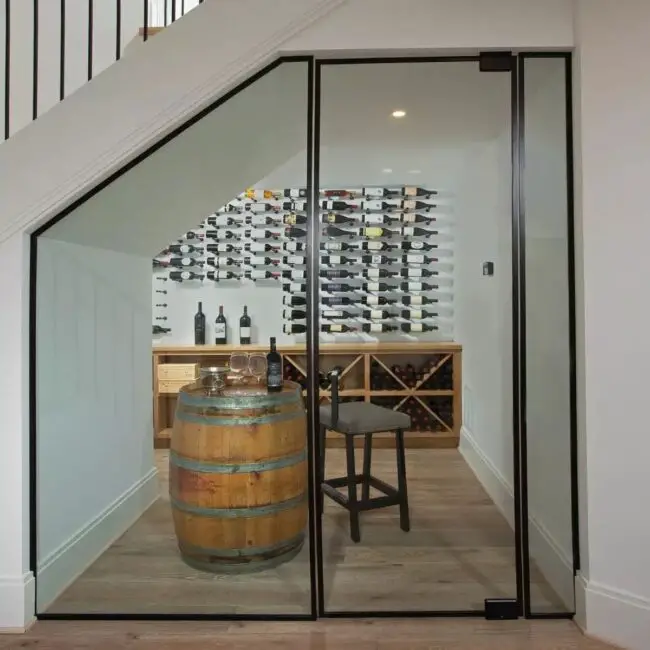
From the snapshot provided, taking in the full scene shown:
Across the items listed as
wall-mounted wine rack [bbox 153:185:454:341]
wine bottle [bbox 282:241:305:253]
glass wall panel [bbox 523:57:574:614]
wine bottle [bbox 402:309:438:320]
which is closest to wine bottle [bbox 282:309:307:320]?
wall-mounted wine rack [bbox 153:185:454:341]

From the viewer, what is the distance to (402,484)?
2678 mm

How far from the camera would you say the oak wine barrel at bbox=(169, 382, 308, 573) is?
7.81 ft

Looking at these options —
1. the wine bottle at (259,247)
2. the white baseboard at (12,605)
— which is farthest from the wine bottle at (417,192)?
the white baseboard at (12,605)

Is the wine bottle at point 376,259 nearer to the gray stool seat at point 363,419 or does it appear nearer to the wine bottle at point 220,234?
the gray stool seat at point 363,419

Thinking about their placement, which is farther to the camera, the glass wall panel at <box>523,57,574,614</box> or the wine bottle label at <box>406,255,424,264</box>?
the wine bottle label at <box>406,255,424,264</box>

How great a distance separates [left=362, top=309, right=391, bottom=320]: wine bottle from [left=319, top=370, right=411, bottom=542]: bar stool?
0.95 feet

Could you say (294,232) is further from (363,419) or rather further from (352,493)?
(352,493)

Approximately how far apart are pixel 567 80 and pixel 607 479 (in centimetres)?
148

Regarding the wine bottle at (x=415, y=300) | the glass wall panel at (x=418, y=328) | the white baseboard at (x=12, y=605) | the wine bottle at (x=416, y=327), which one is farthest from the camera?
the wine bottle at (x=416, y=327)

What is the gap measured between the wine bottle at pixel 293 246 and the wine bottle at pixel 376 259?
46 centimetres

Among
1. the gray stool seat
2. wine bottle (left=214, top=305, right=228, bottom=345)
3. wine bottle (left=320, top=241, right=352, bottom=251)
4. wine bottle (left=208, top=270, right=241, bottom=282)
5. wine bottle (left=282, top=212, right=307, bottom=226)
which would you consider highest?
wine bottle (left=282, top=212, right=307, bottom=226)

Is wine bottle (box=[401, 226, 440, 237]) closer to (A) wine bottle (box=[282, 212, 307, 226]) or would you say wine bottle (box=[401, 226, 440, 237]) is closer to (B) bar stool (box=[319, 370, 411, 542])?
(A) wine bottle (box=[282, 212, 307, 226])

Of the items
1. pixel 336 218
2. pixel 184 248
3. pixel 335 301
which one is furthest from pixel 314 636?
pixel 184 248

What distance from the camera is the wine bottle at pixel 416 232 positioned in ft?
8.36
